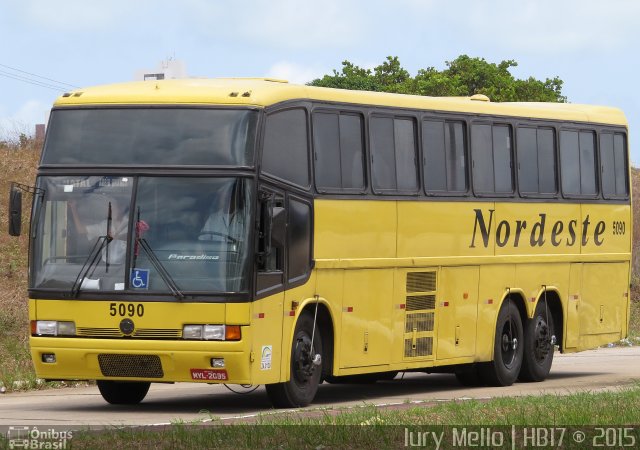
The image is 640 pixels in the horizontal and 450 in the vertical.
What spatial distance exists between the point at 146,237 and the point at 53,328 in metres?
1.45

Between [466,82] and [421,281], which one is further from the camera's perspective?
[466,82]

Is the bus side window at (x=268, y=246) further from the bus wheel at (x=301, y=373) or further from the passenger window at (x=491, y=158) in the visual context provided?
the passenger window at (x=491, y=158)

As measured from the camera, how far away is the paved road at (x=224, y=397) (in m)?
17.5

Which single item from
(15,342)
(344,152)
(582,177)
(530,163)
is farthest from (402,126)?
(15,342)

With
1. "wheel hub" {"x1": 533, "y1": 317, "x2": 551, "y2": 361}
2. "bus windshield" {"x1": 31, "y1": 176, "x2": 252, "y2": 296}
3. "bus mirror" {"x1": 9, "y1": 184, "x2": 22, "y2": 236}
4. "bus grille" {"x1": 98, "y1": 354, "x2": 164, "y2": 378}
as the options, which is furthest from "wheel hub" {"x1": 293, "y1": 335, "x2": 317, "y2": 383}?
"wheel hub" {"x1": 533, "y1": 317, "x2": 551, "y2": 361}

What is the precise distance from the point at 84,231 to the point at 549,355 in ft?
30.1

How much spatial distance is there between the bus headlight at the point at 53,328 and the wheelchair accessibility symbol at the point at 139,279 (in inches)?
32.9

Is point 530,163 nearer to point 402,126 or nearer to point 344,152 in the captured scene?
point 402,126

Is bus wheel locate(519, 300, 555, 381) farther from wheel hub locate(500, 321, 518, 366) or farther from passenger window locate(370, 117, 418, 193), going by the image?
passenger window locate(370, 117, 418, 193)

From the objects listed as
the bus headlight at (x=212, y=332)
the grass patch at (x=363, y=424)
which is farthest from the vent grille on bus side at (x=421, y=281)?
the bus headlight at (x=212, y=332)

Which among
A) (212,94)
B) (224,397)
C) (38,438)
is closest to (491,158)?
(224,397)

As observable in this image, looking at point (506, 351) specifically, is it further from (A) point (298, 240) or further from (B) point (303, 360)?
(A) point (298, 240)

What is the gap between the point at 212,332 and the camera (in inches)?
688

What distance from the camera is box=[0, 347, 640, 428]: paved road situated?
17469mm
